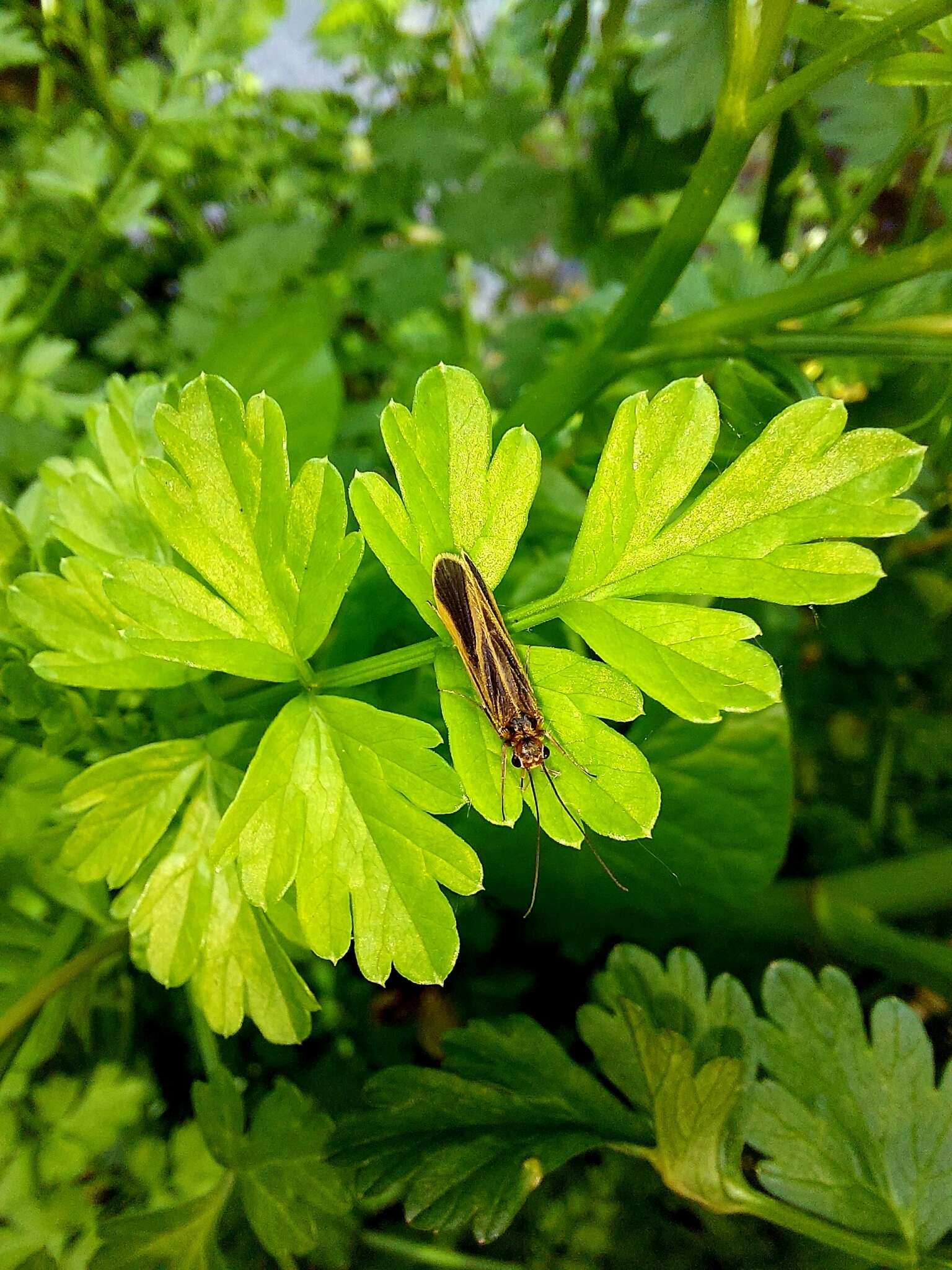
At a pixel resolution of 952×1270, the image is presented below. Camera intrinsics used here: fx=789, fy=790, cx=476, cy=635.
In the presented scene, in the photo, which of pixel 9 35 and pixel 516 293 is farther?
pixel 516 293

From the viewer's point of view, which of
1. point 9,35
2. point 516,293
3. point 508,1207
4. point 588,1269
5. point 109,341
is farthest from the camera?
point 516,293

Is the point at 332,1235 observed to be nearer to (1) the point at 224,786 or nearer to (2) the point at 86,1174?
(2) the point at 86,1174

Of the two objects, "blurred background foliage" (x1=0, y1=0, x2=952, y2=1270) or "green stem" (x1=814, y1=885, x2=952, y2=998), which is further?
"green stem" (x1=814, y1=885, x2=952, y2=998)

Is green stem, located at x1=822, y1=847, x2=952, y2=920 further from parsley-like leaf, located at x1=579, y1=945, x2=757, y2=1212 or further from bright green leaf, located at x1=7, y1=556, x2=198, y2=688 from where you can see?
bright green leaf, located at x1=7, y1=556, x2=198, y2=688

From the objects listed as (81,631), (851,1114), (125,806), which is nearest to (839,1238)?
(851,1114)

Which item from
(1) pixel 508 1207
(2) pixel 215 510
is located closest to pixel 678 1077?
(1) pixel 508 1207

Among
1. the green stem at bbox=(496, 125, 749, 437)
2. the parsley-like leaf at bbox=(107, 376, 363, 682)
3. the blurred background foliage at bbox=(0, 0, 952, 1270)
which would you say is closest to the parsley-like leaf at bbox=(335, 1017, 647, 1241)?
the blurred background foliage at bbox=(0, 0, 952, 1270)

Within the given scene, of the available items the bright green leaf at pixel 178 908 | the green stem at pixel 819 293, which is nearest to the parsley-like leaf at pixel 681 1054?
the bright green leaf at pixel 178 908

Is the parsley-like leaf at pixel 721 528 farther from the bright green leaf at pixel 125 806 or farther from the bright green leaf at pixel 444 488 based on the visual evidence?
the bright green leaf at pixel 125 806
